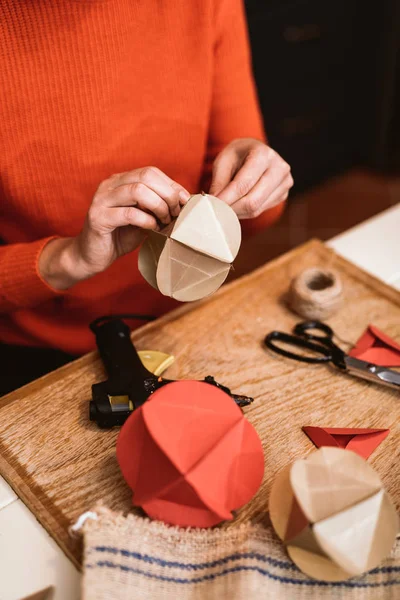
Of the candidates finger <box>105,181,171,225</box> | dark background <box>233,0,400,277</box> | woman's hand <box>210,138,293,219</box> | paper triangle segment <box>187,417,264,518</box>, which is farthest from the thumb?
dark background <box>233,0,400,277</box>

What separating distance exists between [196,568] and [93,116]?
611 millimetres

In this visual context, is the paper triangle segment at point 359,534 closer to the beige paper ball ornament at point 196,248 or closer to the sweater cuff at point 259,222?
the beige paper ball ornament at point 196,248

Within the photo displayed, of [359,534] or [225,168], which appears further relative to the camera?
[225,168]

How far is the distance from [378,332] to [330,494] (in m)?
0.32

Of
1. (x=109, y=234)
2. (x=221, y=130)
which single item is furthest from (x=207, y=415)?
(x=221, y=130)

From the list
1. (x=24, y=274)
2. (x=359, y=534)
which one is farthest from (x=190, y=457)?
(x=24, y=274)

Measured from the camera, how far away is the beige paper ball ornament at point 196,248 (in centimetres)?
60

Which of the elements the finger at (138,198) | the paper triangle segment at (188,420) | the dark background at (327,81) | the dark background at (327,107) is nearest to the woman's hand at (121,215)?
the finger at (138,198)

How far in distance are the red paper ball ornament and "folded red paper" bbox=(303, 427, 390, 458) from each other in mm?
107

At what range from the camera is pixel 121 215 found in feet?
2.13

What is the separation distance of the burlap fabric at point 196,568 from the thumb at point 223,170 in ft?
1.35

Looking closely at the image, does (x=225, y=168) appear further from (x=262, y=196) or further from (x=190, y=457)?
(x=190, y=457)

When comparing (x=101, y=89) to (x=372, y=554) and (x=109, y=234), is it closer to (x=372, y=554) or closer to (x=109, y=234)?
(x=109, y=234)

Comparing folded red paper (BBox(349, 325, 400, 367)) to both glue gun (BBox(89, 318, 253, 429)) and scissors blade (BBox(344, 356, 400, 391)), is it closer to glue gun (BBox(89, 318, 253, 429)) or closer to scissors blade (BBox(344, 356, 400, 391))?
scissors blade (BBox(344, 356, 400, 391))
